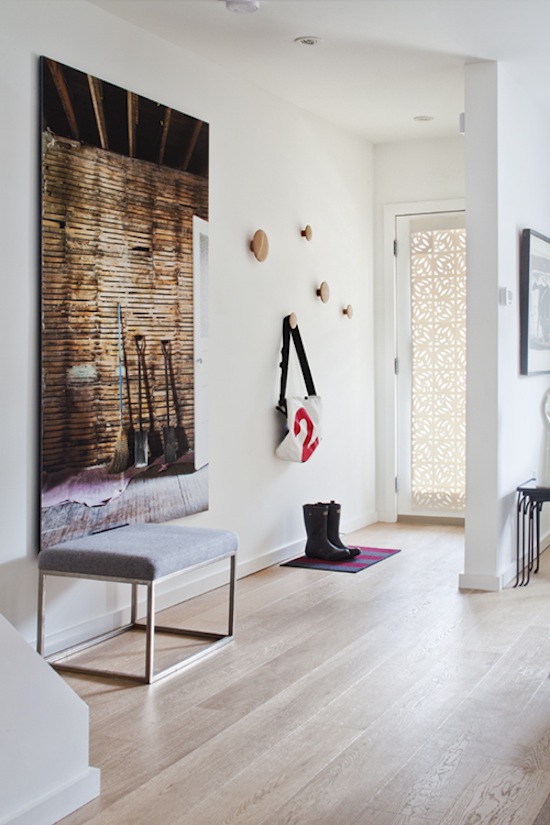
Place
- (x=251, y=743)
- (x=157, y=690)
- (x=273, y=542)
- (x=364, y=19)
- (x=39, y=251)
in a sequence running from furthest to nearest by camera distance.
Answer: (x=273, y=542)
(x=364, y=19)
(x=39, y=251)
(x=157, y=690)
(x=251, y=743)

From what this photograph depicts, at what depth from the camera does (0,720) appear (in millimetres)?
2111

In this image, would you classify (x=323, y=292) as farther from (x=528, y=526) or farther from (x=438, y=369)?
(x=528, y=526)

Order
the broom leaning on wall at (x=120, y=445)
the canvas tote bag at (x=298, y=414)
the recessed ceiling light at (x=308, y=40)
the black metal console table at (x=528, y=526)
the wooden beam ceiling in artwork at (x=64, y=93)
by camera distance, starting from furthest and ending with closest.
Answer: the canvas tote bag at (x=298, y=414) < the black metal console table at (x=528, y=526) < the recessed ceiling light at (x=308, y=40) < the broom leaning on wall at (x=120, y=445) < the wooden beam ceiling in artwork at (x=64, y=93)

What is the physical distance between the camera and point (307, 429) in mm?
5219

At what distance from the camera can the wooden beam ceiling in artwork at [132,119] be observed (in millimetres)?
3920

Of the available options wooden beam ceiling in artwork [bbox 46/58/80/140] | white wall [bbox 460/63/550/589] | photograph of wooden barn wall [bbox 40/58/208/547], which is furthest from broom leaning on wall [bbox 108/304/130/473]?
white wall [bbox 460/63/550/589]

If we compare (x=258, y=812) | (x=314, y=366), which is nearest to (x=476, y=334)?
(x=314, y=366)

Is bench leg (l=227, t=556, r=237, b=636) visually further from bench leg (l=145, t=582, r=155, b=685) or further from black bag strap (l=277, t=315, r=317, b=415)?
black bag strap (l=277, t=315, r=317, b=415)

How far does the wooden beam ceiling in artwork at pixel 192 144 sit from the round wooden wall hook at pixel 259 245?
65cm

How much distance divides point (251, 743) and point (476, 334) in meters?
2.54

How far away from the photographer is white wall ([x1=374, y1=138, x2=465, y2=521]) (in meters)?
6.30

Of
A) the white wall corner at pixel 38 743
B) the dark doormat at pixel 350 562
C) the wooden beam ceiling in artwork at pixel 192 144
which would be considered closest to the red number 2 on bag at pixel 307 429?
the dark doormat at pixel 350 562

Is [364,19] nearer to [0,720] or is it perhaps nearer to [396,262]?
[396,262]

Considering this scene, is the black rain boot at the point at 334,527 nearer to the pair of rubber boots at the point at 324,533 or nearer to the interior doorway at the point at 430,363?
the pair of rubber boots at the point at 324,533
